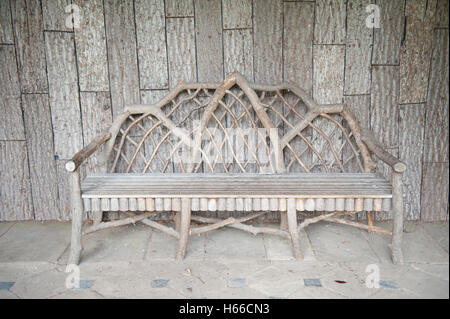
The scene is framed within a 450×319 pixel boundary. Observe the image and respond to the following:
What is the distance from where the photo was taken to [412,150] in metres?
3.75

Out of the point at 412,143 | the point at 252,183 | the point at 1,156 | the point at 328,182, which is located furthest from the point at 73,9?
the point at 412,143

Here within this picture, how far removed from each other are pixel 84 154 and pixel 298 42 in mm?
1905

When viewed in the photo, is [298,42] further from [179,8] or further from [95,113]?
[95,113]

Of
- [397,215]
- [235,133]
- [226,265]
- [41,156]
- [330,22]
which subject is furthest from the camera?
[41,156]

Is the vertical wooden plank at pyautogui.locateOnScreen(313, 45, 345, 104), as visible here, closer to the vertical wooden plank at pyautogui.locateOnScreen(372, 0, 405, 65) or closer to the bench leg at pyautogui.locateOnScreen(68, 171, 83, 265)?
the vertical wooden plank at pyautogui.locateOnScreen(372, 0, 405, 65)

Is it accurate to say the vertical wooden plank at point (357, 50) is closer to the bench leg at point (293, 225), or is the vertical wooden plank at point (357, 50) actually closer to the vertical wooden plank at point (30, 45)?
the bench leg at point (293, 225)

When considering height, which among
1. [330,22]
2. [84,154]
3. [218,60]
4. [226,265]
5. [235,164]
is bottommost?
[226,265]

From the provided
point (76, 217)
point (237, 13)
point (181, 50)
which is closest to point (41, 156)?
point (76, 217)

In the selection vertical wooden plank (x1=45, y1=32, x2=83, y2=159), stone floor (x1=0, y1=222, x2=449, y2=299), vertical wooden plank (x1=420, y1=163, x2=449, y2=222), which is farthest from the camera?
vertical wooden plank (x1=420, y1=163, x2=449, y2=222)

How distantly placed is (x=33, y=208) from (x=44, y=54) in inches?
53.3

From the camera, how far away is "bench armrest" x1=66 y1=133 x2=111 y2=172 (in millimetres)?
2906

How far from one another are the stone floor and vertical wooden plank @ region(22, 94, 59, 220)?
224 mm

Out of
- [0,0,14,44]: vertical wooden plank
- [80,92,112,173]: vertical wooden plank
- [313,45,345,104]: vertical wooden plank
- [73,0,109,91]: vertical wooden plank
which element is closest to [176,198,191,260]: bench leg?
[80,92,112,173]: vertical wooden plank
